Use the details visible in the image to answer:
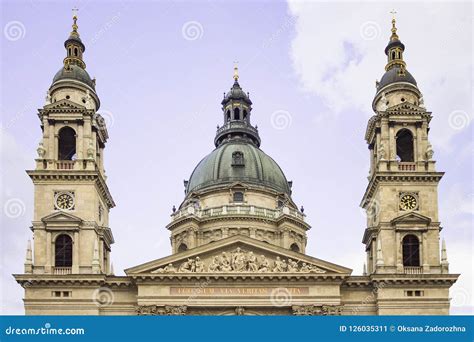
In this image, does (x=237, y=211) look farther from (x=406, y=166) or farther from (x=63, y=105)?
(x=63, y=105)

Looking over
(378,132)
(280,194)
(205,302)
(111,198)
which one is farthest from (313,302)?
(280,194)

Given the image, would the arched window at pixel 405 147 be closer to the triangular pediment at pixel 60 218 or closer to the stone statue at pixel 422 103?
the stone statue at pixel 422 103

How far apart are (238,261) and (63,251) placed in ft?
43.0

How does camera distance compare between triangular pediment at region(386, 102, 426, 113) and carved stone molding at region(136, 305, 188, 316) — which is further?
triangular pediment at region(386, 102, 426, 113)

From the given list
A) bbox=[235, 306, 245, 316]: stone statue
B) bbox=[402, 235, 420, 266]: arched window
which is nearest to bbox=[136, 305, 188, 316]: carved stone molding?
bbox=[235, 306, 245, 316]: stone statue

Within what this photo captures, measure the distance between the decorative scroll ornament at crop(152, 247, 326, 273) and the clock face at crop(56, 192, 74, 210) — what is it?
8.30 metres

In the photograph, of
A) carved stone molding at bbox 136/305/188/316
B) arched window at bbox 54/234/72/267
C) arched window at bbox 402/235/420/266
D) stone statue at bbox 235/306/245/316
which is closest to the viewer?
stone statue at bbox 235/306/245/316

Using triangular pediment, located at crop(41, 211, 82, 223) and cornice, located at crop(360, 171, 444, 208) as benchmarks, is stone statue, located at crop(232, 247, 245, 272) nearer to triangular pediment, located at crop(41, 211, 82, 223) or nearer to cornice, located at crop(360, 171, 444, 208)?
triangular pediment, located at crop(41, 211, 82, 223)

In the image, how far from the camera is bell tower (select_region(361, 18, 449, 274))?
63500 mm

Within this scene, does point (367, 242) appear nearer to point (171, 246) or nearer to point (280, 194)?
point (280, 194)

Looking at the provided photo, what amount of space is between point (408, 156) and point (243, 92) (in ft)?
103

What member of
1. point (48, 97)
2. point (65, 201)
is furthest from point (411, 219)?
point (48, 97)

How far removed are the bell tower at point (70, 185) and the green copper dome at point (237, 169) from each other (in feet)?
66.3

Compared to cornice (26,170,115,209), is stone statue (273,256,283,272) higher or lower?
lower
